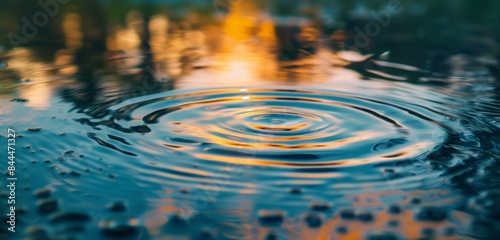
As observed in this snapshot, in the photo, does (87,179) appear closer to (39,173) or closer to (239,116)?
(39,173)

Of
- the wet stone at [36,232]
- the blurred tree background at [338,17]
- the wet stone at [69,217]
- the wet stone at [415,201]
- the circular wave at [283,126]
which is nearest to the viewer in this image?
the wet stone at [36,232]

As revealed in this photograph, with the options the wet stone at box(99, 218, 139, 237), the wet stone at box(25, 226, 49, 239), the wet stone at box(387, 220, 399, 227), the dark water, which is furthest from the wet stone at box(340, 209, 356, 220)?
the wet stone at box(25, 226, 49, 239)

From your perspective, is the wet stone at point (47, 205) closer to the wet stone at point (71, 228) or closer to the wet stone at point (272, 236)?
the wet stone at point (71, 228)

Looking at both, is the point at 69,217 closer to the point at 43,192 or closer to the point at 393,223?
the point at 43,192

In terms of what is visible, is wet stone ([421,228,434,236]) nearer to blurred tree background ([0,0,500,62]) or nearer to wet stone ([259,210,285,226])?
wet stone ([259,210,285,226])

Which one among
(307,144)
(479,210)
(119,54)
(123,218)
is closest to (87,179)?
(123,218)

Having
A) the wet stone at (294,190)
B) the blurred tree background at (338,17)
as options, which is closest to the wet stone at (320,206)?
the wet stone at (294,190)
